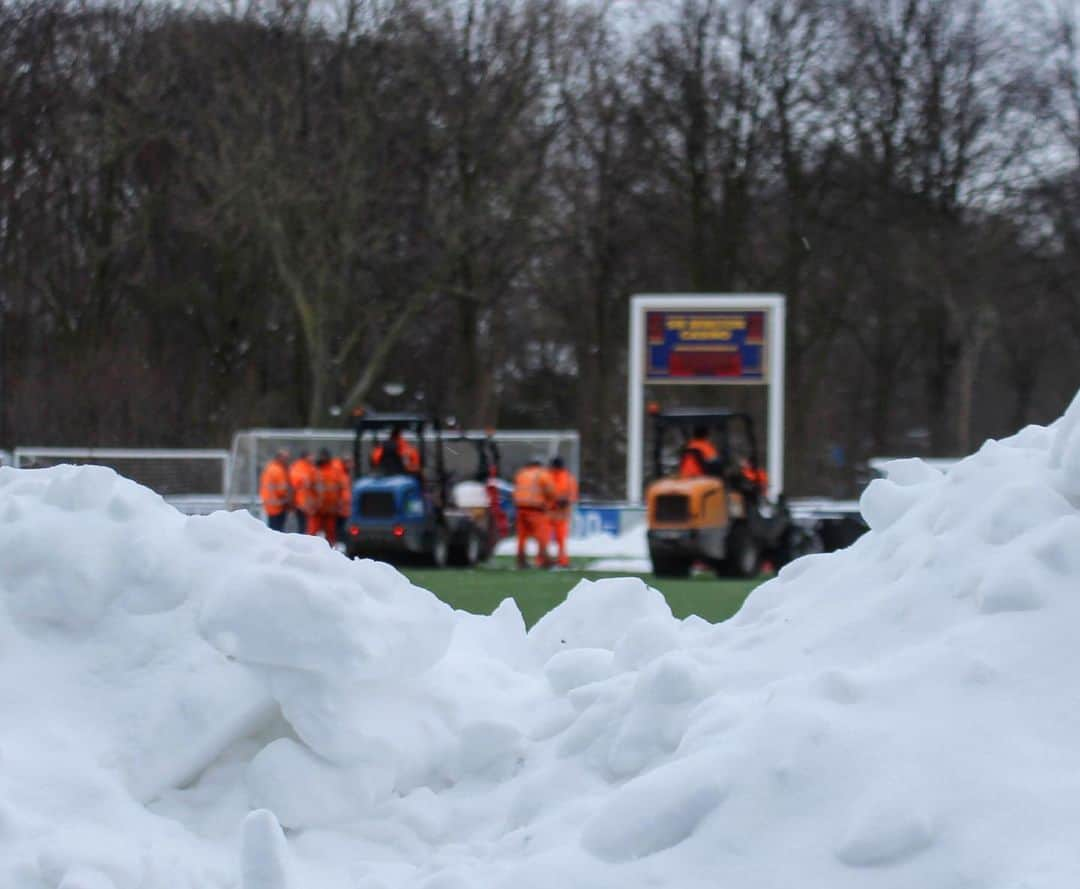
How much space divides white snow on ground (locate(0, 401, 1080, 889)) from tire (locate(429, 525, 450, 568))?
1629cm

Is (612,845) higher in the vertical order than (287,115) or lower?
lower

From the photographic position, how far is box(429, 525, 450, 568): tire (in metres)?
22.8

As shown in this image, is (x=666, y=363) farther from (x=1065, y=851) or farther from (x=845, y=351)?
(x=1065, y=851)

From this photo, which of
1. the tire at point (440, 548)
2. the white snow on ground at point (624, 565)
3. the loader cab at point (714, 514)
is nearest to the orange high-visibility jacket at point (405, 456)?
the tire at point (440, 548)

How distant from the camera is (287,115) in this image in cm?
3950

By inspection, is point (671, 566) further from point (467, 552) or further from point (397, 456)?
point (397, 456)

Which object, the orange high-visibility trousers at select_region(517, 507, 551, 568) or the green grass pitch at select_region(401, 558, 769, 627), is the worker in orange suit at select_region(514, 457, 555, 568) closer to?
the orange high-visibility trousers at select_region(517, 507, 551, 568)

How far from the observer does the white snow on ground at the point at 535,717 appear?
4.11 metres

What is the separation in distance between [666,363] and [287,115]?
14.7 meters

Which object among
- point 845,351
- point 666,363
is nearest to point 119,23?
point 666,363

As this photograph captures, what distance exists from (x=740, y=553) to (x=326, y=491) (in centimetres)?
→ 633

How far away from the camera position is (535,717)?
5.97 metres

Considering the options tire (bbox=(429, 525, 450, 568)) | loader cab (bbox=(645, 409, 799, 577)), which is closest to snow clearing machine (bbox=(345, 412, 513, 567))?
tire (bbox=(429, 525, 450, 568))

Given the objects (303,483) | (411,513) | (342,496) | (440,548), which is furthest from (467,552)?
(303,483)
